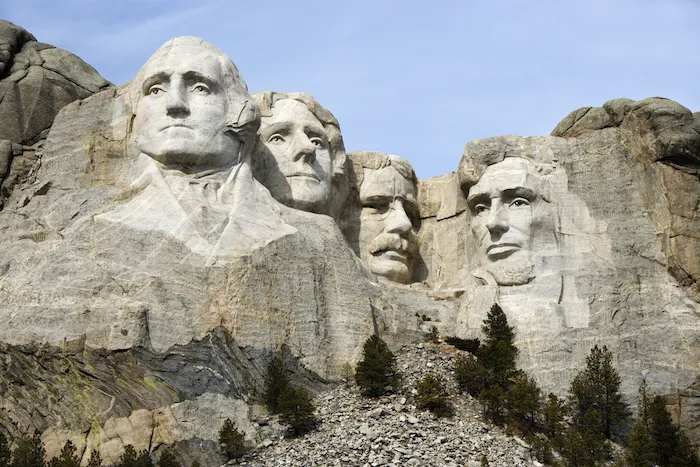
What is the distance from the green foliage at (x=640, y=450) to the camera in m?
27.6

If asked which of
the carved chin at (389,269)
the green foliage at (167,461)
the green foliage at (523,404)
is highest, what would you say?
the carved chin at (389,269)

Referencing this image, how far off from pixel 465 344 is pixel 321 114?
206 inches

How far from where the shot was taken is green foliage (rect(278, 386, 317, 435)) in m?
27.1

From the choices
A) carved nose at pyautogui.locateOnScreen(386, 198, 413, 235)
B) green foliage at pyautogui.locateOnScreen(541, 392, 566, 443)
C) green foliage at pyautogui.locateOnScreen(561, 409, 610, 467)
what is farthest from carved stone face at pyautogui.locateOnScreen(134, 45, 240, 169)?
green foliage at pyautogui.locateOnScreen(561, 409, 610, 467)

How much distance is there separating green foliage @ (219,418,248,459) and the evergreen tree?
10.3 ft

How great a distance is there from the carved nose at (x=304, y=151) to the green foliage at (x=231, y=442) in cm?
631

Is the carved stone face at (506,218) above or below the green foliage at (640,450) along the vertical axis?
above

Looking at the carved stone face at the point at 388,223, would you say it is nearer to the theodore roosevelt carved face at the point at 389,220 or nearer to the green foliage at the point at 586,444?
the theodore roosevelt carved face at the point at 389,220

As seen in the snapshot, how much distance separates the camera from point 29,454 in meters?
26.1

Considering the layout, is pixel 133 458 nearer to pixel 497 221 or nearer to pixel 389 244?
pixel 389 244

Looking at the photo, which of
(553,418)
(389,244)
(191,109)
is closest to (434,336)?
(389,244)

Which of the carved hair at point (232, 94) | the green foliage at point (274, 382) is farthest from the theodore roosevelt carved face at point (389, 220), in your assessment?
the green foliage at point (274, 382)

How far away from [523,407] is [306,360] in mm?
3519

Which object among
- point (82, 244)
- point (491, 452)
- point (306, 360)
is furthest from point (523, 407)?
point (82, 244)
